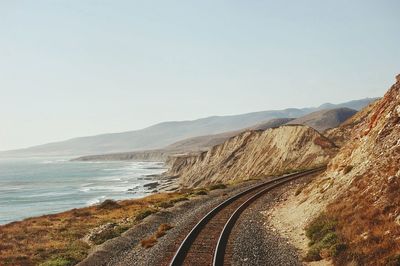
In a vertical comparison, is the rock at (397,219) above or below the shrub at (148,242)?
above

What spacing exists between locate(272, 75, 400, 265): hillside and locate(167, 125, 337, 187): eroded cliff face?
31079mm

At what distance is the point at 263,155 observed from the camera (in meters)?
76.7

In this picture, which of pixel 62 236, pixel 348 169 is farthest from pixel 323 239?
pixel 62 236

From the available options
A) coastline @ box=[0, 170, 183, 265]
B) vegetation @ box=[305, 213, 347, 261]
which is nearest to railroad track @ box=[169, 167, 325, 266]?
vegetation @ box=[305, 213, 347, 261]

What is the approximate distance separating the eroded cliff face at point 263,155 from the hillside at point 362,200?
3108 centimetres

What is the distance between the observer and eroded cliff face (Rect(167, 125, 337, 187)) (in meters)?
64.4

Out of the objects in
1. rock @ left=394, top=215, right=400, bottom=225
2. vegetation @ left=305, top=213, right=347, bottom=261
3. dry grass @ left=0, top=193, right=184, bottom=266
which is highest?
rock @ left=394, top=215, right=400, bottom=225

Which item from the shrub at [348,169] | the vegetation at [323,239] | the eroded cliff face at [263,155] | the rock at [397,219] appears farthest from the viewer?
the eroded cliff face at [263,155]

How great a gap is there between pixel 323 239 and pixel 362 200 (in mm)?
3129

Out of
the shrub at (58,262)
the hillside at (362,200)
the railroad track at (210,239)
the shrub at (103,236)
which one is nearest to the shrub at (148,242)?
the railroad track at (210,239)

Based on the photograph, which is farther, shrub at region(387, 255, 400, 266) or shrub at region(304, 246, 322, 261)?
shrub at region(304, 246, 322, 261)

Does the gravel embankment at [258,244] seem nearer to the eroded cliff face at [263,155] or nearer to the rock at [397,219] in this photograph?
the rock at [397,219]

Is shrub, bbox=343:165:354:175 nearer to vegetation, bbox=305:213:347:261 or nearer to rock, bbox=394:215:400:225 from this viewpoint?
vegetation, bbox=305:213:347:261

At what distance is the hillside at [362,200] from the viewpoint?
1453cm
